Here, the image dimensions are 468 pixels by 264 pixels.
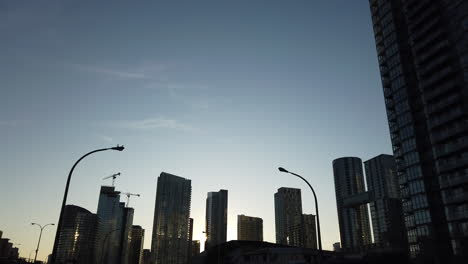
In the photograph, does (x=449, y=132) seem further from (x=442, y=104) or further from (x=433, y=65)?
(x=433, y=65)

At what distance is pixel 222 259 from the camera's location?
339 feet

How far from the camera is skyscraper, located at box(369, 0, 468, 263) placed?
289 feet

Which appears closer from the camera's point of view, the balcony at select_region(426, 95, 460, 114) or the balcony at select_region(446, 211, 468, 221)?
the balcony at select_region(446, 211, 468, 221)

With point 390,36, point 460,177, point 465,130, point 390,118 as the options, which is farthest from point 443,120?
point 390,36

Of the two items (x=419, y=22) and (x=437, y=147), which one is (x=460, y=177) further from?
(x=419, y=22)

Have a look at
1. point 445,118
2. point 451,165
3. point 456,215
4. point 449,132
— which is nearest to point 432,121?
point 445,118

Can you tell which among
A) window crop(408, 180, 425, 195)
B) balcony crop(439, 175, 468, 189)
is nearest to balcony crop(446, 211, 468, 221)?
balcony crop(439, 175, 468, 189)

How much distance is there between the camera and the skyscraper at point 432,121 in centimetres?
8794

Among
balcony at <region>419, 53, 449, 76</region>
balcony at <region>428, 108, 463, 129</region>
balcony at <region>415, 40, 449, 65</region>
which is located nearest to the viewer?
balcony at <region>428, 108, 463, 129</region>

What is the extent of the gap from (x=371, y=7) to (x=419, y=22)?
106ft

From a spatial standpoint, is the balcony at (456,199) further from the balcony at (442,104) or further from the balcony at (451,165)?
the balcony at (442,104)

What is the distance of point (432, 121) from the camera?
3807 inches

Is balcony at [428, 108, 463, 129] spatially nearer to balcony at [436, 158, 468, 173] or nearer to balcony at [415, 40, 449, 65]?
balcony at [436, 158, 468, 173]

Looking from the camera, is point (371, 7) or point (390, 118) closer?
point (390, 118)
